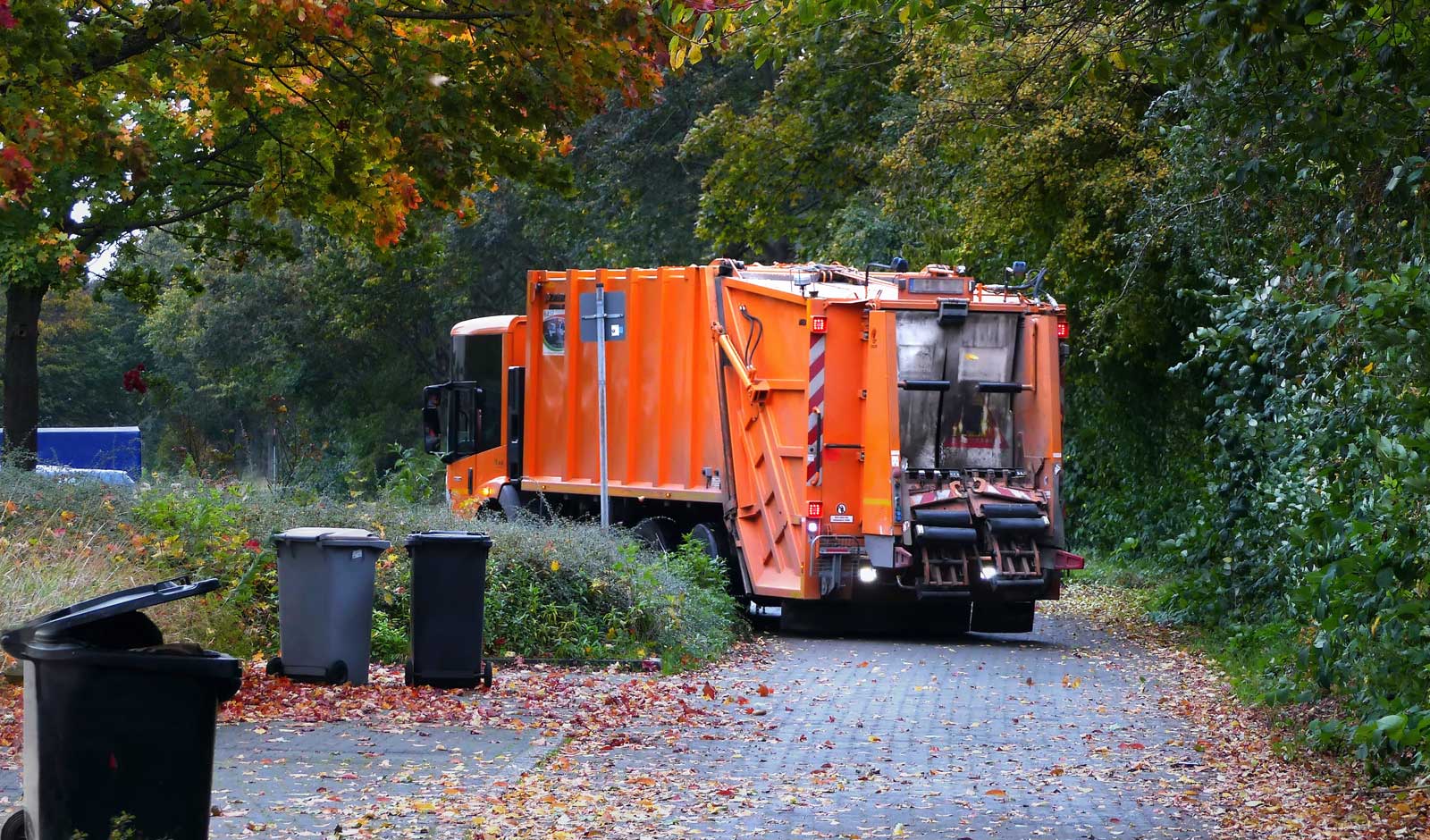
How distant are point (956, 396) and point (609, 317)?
11.0ft

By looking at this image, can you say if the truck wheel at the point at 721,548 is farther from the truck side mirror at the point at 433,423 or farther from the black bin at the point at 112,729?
the black bin at the point at 112,729

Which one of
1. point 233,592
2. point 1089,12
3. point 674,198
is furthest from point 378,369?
point 1089,12

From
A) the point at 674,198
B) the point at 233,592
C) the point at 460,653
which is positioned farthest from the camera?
the point at 674,198

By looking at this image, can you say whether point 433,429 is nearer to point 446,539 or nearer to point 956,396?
point 956,396

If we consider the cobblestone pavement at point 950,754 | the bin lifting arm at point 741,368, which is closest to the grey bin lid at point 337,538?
the cobblestone pavement at point 950,754

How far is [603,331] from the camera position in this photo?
1502 cm

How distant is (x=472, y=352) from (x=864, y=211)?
740 cm

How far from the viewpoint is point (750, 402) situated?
1452 centimetres

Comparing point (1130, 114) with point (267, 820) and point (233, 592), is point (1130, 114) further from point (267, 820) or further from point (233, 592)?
point (267, 820)

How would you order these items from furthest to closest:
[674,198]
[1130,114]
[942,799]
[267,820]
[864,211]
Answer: [674,198], [864,211], [1130,114], [942,799], [267,820]

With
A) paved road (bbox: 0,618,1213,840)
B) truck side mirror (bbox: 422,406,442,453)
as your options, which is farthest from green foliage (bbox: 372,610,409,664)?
truck side mirror (bbox: 422,406,442,453)

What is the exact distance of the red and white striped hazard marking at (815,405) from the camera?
13.9m

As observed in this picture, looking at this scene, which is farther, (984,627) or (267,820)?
(984,627)

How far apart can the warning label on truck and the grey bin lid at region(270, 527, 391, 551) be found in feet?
25.2
